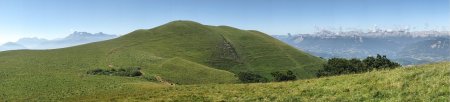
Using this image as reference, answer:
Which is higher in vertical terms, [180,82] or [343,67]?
[180,82]

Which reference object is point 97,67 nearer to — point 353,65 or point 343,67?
point 343,67

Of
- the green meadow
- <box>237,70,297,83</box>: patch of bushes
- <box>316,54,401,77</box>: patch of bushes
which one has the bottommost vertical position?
<box>237,70,297,83</box>: patch of bushes

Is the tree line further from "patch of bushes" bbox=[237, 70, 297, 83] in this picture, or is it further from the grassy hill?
the grassy hill

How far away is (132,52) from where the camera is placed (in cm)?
17912

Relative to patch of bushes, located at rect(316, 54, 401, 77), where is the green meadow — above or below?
Result: above

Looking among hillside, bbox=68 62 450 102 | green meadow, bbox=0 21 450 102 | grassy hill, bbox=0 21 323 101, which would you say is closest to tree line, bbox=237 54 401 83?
green meadow, bbox=0 21 450 102

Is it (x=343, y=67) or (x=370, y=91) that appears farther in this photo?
(x=343, y=67)

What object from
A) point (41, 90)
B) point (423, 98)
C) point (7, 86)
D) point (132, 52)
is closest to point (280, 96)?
point (423, 98)

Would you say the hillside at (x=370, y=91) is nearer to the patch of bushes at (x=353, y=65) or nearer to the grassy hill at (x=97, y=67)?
the grassy hill at (x=97, y=67)

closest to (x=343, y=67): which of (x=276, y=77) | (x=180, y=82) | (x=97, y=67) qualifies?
(x=276, y=77)

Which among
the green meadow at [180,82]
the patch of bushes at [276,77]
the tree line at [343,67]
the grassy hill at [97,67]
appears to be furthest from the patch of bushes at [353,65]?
the grassy hill at [97,67]

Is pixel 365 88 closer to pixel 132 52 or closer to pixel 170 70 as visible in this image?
pixel 170 70

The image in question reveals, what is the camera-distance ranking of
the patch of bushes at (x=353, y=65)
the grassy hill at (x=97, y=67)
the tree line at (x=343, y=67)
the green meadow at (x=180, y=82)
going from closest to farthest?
1. the green meadow at (x=180, y=82)
2. the grassy hill at (x=97, y=67)
3. the patch of bushes at (x=353, y=65)
4. the tree line at (x=343, y=67)

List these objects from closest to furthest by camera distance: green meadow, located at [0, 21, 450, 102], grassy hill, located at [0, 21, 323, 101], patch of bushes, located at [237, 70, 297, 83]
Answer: green meadow, located at [0, 21, 450, 102], grassy hill, located at [0, 21, 323, 101], patch of bushes, located at [237, 70, 297, 83]
